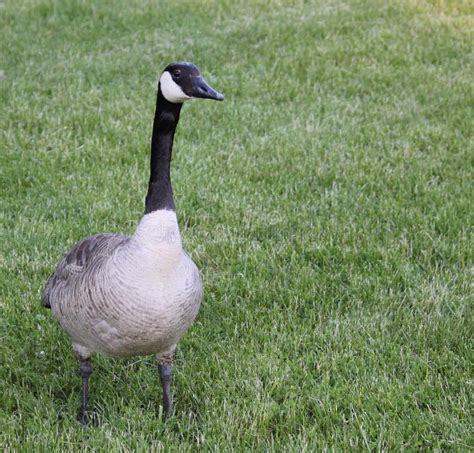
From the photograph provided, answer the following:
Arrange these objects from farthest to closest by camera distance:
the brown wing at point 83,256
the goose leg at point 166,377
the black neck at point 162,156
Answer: the goose leg at point 166,377
the brown wing at point 83,256
the black neck at point 162,156

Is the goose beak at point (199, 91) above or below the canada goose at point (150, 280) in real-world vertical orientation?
above

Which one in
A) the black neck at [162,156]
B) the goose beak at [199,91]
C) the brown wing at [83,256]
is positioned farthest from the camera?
the brown wing at [83,256]

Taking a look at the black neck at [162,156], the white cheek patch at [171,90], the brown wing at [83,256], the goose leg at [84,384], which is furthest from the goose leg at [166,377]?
the white cheek patch at [171,90]

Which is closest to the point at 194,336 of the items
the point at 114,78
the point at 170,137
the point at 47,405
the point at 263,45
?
the point at 47,405

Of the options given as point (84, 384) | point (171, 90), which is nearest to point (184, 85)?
point (171, 90)

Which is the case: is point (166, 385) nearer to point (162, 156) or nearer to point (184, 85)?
point (162, 156)

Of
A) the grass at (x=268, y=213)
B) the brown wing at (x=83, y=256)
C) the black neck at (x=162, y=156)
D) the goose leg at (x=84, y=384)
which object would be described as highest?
the black neck at (x=162, y=156)

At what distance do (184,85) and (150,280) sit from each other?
0.95 meters

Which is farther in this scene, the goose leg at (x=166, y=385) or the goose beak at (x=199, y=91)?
the goose leg at (x=166, y=385)

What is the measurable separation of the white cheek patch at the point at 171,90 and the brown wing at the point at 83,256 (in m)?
0.76

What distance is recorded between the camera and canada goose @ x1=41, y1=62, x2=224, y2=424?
11.9 feet

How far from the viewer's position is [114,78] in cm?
997

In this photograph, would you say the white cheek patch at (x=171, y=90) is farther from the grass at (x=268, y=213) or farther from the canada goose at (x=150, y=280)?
the grass at (x=268, y=213)

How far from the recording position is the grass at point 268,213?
416 centimetres
